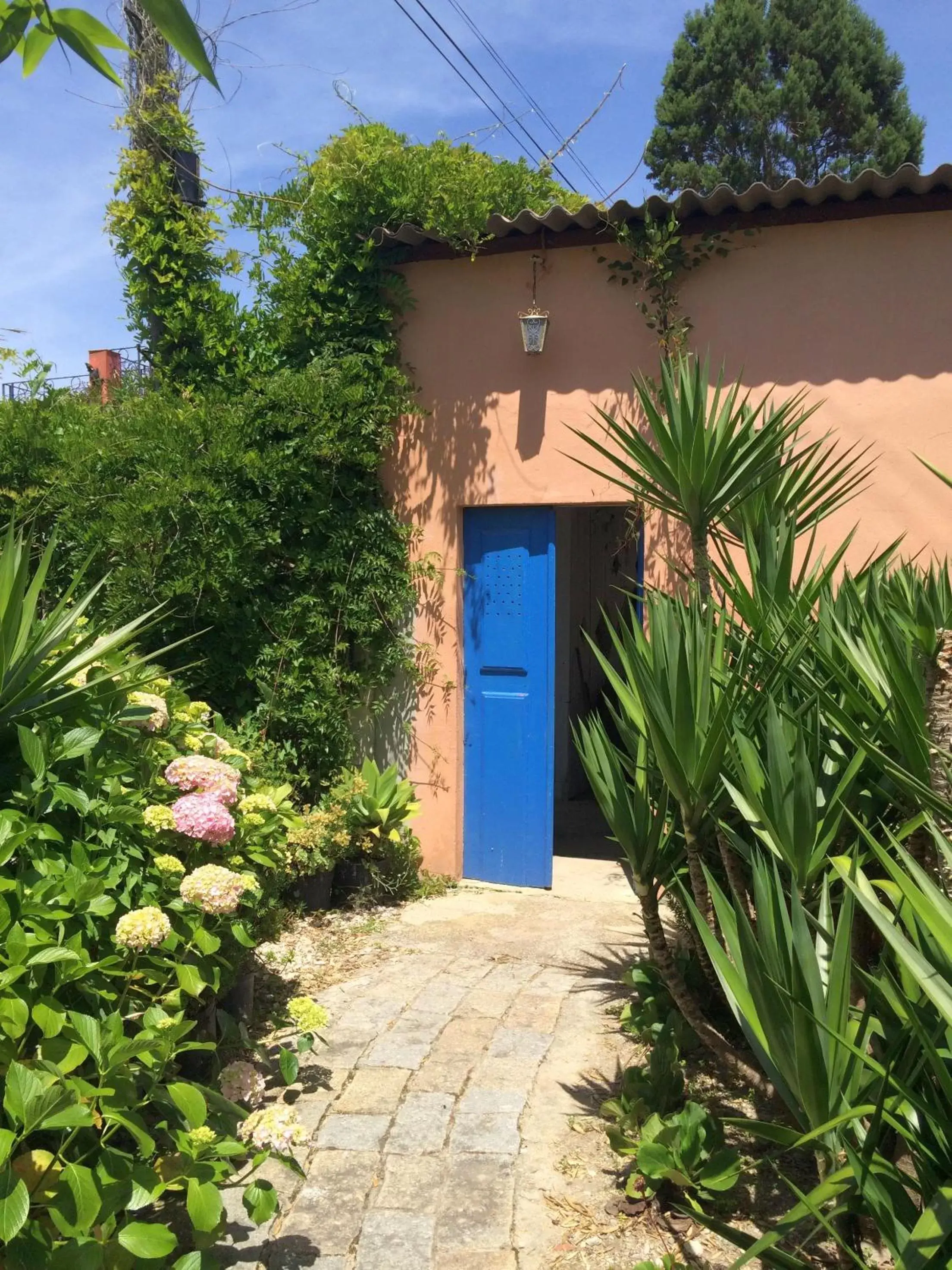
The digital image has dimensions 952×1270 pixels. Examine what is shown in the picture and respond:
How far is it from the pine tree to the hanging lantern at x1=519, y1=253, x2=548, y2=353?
14.9 meters

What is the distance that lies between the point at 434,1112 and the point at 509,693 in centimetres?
286

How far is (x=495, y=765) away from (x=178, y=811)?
3.18 meters

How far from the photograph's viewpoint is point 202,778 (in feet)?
9.48

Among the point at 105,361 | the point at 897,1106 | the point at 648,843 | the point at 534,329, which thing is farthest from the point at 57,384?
the point at 105,361

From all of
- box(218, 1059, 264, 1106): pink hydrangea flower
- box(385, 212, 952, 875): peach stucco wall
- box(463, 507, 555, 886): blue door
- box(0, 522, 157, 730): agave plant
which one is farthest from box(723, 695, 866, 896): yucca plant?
box(463, 507, 555, 886): blue door

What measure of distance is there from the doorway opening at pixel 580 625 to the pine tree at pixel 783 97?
1216 cm

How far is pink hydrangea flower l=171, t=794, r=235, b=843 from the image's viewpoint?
2.70m

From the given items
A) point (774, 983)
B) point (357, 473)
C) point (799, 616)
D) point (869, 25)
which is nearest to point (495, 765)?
point (357, 473)

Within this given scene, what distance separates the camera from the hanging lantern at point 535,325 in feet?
17.6

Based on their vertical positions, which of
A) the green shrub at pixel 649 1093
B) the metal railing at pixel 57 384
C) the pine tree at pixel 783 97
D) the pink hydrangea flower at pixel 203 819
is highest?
the pine tree at pixel 783 97

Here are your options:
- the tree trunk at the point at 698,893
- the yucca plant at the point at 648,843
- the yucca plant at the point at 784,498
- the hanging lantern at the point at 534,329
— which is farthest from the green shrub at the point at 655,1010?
the hanging lantern at the point at 534,329

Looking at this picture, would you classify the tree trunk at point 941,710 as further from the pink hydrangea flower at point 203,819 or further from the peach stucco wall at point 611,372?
the peach stucco wall at point 611,372

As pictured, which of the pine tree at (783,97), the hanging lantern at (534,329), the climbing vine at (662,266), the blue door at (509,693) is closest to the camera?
the climbing vine at (662,266)

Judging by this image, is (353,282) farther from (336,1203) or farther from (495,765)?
(336,1203)
